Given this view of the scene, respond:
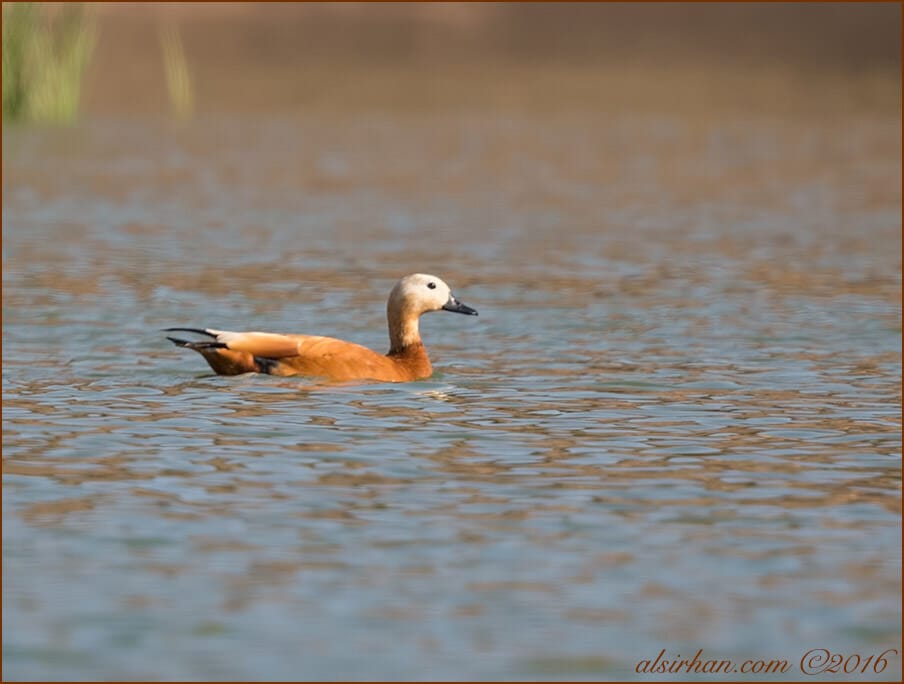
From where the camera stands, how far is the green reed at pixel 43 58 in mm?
35844

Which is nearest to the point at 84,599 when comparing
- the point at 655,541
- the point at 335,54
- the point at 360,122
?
the point at 655,541

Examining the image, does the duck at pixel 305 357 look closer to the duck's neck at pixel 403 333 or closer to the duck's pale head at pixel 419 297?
the duck's neck at pixel 403 333

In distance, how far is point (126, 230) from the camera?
2384 centimetres

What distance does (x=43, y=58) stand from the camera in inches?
1444

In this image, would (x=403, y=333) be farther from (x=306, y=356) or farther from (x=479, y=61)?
(x=479, y=61)

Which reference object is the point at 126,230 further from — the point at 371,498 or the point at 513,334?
the point at 371,498

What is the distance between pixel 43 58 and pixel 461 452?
27482 millimetres

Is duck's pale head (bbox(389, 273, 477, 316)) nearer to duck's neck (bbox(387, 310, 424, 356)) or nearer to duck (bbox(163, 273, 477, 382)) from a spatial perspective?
duck's neck (bbox(387, 310, 424, 356))

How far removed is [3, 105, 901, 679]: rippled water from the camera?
750 centimetres

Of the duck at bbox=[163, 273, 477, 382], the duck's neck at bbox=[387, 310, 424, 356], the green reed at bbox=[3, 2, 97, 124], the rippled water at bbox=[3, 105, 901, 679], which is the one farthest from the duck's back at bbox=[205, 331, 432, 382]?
the green reed at bbox=[3, 2, 97, 124]

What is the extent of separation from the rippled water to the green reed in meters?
11.0

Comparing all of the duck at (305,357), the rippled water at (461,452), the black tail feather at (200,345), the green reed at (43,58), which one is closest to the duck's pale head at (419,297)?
the duck at (305,357)

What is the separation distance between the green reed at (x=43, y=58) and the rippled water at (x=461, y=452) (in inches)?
434

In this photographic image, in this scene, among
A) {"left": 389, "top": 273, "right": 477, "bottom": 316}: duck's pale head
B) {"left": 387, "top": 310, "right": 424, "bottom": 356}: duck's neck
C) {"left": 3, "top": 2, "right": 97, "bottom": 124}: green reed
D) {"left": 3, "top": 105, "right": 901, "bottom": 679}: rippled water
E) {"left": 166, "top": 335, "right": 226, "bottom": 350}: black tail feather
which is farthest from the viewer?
{"left": 3, "top": 2, "right": 97, "bottom": 124}: green reed
